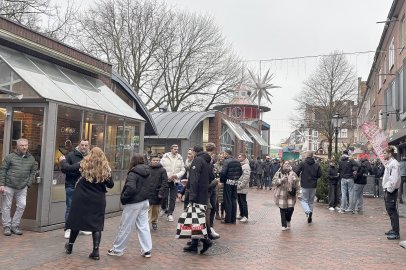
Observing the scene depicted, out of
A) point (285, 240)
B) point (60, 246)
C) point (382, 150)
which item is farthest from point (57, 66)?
point (382, 150)

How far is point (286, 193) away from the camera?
970cm

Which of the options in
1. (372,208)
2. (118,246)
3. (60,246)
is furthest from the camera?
(372,208)

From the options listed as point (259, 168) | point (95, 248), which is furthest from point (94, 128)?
point (259, 168)

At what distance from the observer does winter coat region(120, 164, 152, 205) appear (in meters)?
6.51

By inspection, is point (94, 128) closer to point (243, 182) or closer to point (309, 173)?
point (243, 182)

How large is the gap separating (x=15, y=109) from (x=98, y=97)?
2.39 metres

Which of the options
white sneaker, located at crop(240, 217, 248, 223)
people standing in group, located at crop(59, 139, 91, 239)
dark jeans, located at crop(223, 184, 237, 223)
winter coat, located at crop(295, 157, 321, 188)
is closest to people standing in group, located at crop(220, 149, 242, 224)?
dark jeans, located at crop(223, 184, 237, 223)

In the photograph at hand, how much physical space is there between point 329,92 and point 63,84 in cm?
2903

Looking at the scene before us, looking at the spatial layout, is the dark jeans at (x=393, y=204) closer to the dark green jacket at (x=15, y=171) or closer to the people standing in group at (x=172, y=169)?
the people standing in group at (x=172, y=169)

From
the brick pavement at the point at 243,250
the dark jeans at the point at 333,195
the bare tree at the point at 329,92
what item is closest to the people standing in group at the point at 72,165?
the brick pavement at the point at 243,250

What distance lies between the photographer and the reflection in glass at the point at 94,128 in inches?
396

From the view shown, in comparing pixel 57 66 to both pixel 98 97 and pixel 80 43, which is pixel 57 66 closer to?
pixel 98 97

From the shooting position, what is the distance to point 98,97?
1106 centimetres

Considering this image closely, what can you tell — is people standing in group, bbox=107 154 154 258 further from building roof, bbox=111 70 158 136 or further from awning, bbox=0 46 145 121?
building roof, bbox=111 70 158 136
